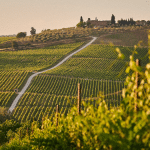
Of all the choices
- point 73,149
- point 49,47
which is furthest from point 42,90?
point 49,47

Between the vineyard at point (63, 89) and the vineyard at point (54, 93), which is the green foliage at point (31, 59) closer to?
the vineyard at point (63, 89)

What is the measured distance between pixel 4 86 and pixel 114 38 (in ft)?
170

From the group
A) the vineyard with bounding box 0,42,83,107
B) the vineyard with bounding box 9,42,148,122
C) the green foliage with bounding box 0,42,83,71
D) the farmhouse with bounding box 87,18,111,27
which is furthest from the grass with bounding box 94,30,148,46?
the farmhouse with bounding box 87,18,111,27

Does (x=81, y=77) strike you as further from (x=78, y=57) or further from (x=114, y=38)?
(x=114, y=38)

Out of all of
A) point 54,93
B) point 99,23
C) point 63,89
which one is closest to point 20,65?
point 63,89

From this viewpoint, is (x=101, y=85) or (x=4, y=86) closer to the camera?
(x=101, y=85)

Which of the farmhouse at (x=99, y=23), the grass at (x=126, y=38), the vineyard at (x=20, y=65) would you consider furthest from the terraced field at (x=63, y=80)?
the farmhouse at (x=99, y=23)

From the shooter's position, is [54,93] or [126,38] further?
[126,38]

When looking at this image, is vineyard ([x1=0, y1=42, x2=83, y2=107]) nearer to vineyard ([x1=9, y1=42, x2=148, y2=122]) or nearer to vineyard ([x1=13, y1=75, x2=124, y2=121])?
vineyard ([x1=9, y1=42, x2=148, y2=122])

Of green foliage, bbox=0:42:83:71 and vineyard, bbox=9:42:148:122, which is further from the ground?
green foliage, bbox=0:42:83:71

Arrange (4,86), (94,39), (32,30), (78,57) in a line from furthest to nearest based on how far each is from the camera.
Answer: (32,30)
(94,39)
(78,57)
(4,86)

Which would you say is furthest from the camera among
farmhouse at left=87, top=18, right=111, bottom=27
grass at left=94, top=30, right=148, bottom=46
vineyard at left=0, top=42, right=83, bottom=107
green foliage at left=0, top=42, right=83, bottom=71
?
farmhouse at left=87, top=18, right=111, bottom=27

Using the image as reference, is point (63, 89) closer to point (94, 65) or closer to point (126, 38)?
point (94, 65)

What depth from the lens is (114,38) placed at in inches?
3155
